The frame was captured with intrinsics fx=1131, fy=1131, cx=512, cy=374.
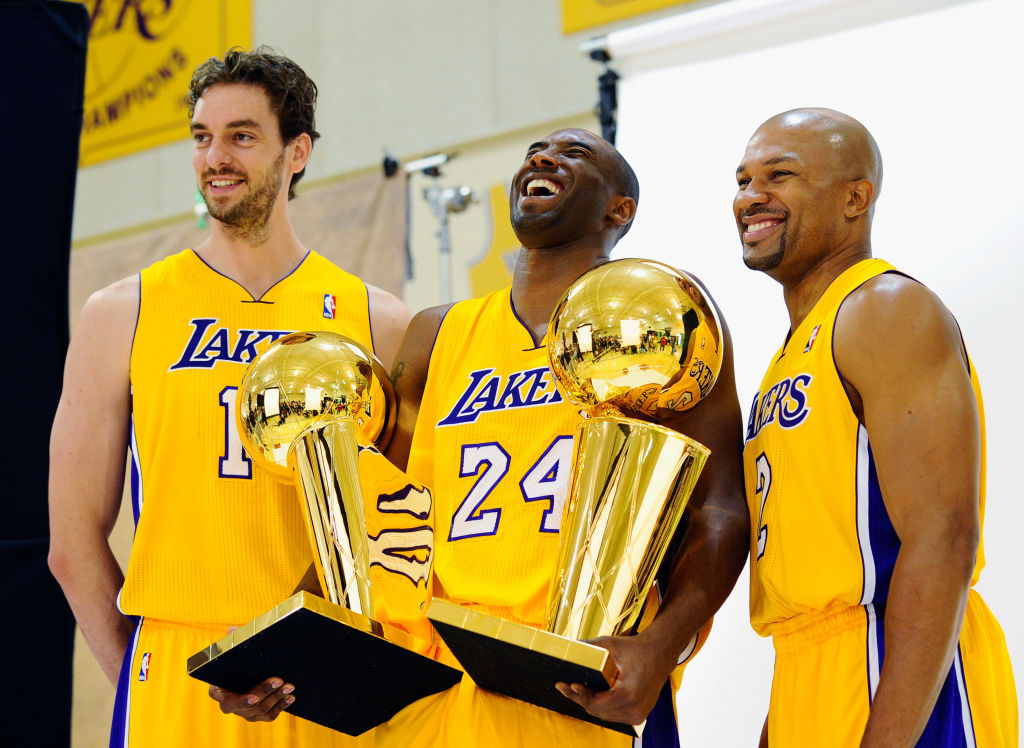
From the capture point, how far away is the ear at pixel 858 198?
7.34ft

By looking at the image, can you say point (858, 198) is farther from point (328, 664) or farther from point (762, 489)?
point (328, 664)

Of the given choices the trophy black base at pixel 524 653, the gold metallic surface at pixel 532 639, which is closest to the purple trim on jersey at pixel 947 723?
the trophy black base at pixel 524 653

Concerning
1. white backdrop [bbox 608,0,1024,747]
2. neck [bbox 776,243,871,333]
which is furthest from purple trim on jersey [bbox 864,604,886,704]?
white backdrop [bbox 608,0,1024,747]

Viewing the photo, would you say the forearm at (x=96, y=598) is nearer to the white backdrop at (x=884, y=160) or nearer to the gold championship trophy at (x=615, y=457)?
the gold championship trophy at (x=615, y=457)

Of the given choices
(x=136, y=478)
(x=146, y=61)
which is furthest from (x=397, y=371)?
(x=146, y=61)

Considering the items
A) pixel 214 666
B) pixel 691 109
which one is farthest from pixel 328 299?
pixel 691 109

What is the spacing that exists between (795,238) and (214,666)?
4.37 ft

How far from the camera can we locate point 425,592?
214 centimetres

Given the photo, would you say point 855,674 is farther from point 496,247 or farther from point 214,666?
point 496,247

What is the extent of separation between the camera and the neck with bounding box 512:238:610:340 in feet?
7.90

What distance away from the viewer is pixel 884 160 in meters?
3.38

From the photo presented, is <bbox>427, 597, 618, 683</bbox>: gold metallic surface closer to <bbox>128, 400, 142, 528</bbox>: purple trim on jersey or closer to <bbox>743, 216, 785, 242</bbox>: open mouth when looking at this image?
<bbox>743, 216, 785, 242</bbox>: open mouth

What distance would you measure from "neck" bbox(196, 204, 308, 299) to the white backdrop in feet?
4.26

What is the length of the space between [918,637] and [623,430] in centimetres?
56
